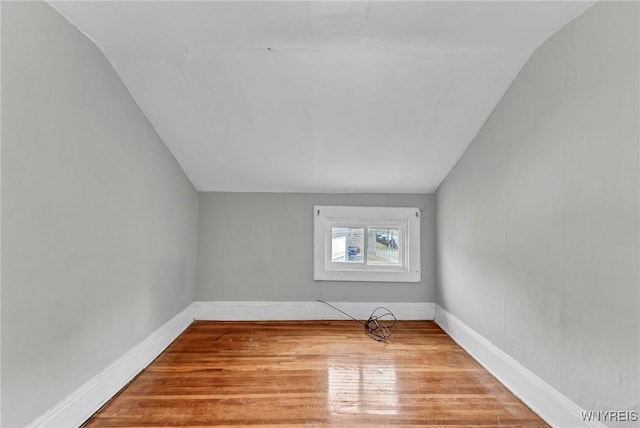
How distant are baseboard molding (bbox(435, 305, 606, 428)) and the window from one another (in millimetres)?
932

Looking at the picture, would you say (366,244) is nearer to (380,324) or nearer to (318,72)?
(380,324)

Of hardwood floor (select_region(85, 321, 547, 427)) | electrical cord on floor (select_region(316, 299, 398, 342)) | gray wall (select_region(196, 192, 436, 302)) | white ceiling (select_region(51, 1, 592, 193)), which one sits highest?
white ceiling (select_region(51, 1, 592, 193))

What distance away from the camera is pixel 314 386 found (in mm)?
2047

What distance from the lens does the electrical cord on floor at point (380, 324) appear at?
3.09 meters

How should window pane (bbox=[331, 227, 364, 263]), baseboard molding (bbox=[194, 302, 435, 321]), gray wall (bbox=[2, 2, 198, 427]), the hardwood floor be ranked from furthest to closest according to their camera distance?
1. window pane (bbox=[331, 227, 364, 263])
2. baseboard molding (bbox=[194, 302, 435, 321])
3. the hardwood floor
4. gray wall (bbox=[2, 2, 198, 427])

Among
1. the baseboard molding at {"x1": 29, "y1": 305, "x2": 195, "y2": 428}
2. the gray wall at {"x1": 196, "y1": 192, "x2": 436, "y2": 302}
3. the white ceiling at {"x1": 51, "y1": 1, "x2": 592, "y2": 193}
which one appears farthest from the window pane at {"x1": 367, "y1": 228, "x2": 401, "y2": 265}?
the baseboard molding at {"x1": 29, "y1": 305, "x2": 195, "y2": 428}

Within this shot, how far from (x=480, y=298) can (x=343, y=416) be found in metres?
1.44

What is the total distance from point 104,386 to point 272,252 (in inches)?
78.4

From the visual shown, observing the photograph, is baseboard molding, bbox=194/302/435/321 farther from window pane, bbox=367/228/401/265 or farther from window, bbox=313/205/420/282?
window pane, bbox=367/228/401/265

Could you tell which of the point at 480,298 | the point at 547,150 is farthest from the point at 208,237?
the point at 547,150

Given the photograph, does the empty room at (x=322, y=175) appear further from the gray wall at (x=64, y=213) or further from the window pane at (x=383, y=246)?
the window pane at (x=383, y=246)

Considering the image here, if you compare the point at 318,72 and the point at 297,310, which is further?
the point at 297,310

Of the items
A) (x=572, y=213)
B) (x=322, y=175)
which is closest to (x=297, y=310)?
(x=322, y=175)

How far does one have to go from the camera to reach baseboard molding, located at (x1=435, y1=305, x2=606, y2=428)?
1567 millimetres
